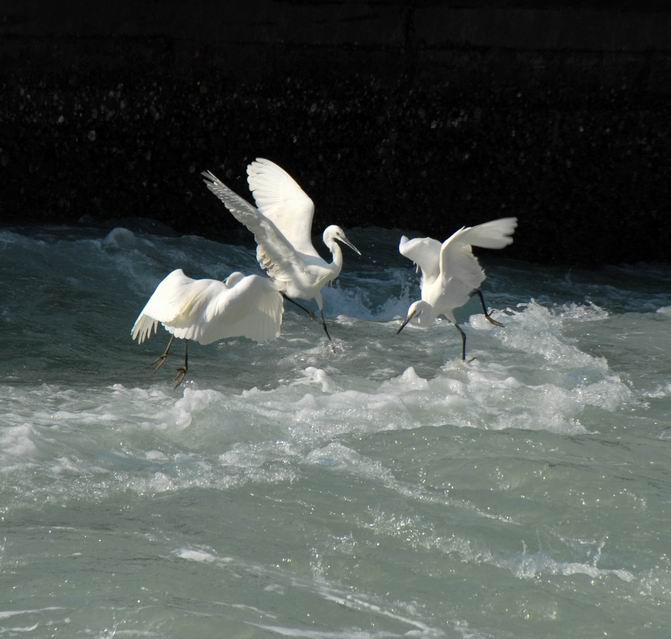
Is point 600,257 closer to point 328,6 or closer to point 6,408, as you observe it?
point 328,6

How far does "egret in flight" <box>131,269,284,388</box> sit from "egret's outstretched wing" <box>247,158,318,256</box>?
128 centimetres

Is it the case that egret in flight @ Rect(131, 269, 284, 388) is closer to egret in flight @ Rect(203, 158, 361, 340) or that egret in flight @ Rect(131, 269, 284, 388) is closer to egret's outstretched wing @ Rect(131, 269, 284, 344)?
egret's outstretched wing @ Rect(131, 269, 284, 344)

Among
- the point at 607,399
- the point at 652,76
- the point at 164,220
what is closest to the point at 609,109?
the point at 652,76

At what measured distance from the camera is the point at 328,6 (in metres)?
12.4

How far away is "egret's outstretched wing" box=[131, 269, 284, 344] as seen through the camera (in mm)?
6840

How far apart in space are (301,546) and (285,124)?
8142 mm

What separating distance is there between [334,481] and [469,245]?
103 inches

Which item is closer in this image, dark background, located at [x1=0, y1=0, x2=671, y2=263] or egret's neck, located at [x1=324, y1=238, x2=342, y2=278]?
egret's neck, located at [x1=324, y1=238, x2=342, y2=278]

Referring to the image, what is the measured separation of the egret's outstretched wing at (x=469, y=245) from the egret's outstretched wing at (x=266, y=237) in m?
0.94

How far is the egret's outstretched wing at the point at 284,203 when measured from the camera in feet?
27.5

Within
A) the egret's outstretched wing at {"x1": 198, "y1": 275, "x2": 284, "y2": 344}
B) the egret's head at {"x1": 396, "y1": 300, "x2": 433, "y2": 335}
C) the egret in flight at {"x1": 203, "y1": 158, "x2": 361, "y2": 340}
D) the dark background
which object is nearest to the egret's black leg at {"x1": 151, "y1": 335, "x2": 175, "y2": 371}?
the egret's outstretched wing at {"x1": 198, "y1": 275, "x2": 284, "y2": 344}

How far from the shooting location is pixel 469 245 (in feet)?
25.6

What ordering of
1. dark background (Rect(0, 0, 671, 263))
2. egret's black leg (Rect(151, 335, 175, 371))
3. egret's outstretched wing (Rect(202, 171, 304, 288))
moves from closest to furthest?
egret's outstretched wing (Rect(202, 171, 304, 288)), egret's black leg (Rect(151, 335, 175, 371)), dark background (Rect(0, 0, 671, 263))

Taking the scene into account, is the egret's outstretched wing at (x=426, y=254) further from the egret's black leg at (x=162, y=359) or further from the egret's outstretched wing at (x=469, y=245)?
the egret's black leg at (x=162, y=359)
